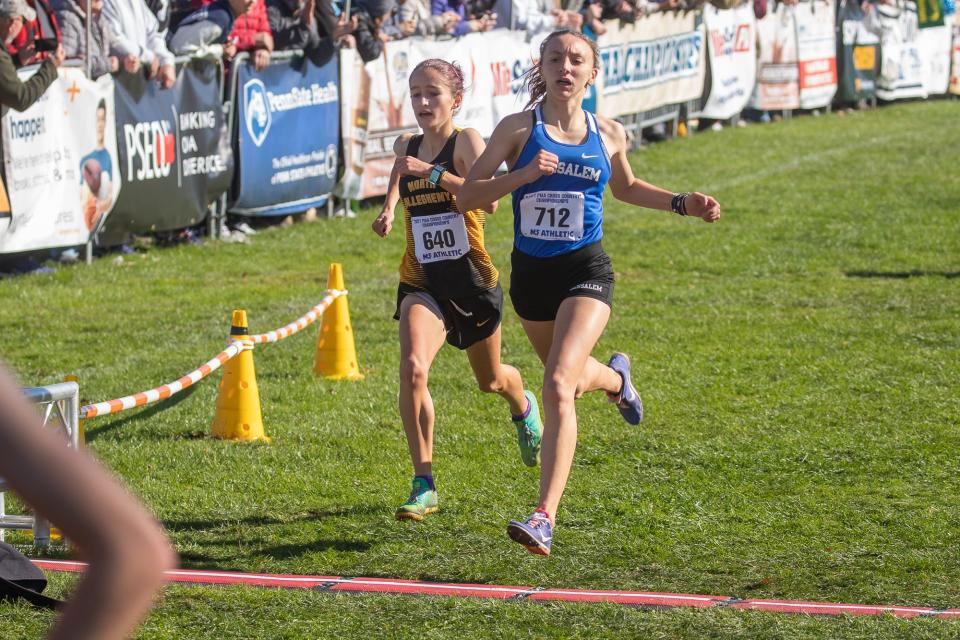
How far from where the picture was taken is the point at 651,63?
23.6 m

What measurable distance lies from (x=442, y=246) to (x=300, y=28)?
9732 mm

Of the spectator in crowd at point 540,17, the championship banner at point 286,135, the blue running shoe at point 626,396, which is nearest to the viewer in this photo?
the blue running shoe at point 626,396

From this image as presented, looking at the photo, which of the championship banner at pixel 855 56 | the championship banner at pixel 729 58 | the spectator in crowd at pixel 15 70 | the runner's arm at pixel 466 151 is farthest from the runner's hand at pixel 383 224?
the championship banner at pixel 855 56

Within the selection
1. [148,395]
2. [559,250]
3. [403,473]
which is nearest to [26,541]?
[148,395]

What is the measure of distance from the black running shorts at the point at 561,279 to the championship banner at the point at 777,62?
75.4 feet

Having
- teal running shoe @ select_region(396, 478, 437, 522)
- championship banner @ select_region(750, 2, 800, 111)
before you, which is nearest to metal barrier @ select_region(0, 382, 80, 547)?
teal running shoe @ select_region(396, 478, 437, 522)

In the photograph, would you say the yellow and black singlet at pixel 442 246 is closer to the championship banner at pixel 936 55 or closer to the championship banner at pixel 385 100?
the championship banner at pixel 385 100

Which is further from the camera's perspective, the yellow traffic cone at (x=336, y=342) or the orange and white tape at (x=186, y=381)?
the yellow traffic cone at (x=336, y=342)

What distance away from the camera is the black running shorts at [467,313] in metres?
6.44

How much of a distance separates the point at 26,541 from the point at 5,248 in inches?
243

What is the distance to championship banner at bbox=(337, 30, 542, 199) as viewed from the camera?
649 inches

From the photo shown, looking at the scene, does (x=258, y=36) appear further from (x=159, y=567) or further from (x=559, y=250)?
(x=159, y=567)

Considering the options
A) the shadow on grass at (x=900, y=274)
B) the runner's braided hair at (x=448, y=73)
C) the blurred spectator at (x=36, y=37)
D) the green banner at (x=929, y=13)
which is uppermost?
the runner's braided hair at (x=448, y=73)

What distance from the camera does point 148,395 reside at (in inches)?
269
